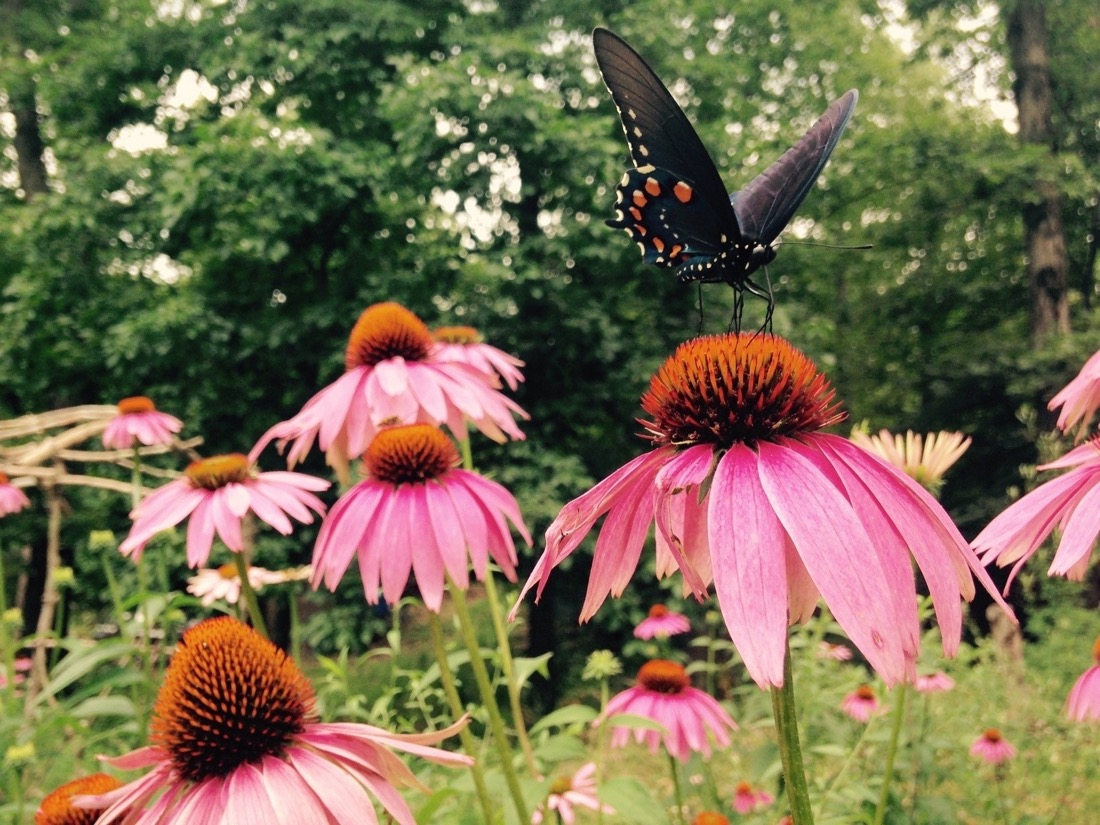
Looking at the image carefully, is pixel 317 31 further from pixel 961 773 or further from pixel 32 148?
pixel 961 773

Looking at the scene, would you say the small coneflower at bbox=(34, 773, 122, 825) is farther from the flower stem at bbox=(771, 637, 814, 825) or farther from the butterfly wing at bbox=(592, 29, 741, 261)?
the butterfly wing at bbox=(592, 29, 741, 261)

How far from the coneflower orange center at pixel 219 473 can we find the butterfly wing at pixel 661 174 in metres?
0.97

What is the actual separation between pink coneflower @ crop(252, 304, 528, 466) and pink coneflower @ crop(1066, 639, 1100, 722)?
1152mm

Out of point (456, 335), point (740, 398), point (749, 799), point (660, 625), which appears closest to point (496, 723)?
point (740, 398)

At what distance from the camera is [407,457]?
53.9 inches

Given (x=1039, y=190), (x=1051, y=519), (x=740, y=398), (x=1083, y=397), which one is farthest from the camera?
(x=1039, y=190)

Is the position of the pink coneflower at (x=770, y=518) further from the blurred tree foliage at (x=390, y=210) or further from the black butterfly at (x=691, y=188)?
the blurred tree foliage at (x=390, y=210)

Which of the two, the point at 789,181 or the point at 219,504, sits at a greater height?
the point at 789,181

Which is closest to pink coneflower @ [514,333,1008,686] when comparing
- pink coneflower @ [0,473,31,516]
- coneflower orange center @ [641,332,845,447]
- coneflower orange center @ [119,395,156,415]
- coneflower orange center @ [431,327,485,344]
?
coneflower orange center @ [641,332,845,447]

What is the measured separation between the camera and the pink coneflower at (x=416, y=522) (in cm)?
119

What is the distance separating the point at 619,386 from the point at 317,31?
12.7 feet

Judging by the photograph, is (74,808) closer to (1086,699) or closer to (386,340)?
(386,340)

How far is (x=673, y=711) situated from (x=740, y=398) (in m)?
1.31

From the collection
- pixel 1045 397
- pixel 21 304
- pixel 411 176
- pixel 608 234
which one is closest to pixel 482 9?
pixel 411 176
